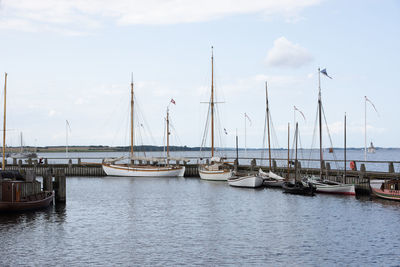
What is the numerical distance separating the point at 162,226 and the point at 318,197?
22.1m

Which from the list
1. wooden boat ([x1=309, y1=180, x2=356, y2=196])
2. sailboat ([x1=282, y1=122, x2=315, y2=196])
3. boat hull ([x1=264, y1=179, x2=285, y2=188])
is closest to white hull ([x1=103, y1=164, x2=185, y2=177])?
boat hull ([x1=264, y1=179, x2=285, y2=188])

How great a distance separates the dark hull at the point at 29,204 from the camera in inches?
1496

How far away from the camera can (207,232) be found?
32.7m

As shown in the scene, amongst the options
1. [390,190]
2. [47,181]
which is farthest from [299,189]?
[47,181]

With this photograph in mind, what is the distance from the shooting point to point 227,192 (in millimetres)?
58469

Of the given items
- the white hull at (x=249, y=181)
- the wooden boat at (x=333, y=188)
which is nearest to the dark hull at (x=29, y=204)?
the white hull at (x=249, y=181)

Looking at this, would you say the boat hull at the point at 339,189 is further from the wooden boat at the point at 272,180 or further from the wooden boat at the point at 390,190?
the wooden boat at the point at 272,180

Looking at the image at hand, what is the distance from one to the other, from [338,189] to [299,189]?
14.3ft

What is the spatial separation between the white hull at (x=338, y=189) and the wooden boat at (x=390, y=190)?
3784 millimetres

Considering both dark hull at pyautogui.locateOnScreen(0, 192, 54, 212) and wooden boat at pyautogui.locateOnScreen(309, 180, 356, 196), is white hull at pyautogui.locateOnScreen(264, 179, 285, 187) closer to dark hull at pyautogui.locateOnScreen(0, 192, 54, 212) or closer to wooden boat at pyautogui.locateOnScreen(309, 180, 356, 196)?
wooden boat at pyautogui.locateOnScreen(309, 180, 356, 196)

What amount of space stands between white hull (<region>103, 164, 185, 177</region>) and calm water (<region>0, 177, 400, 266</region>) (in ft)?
105

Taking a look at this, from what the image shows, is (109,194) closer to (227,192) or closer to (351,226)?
(227,192)

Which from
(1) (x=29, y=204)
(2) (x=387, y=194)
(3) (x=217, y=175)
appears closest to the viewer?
(1) (x=29, y=204)

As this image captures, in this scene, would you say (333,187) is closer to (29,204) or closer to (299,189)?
(299,189)
